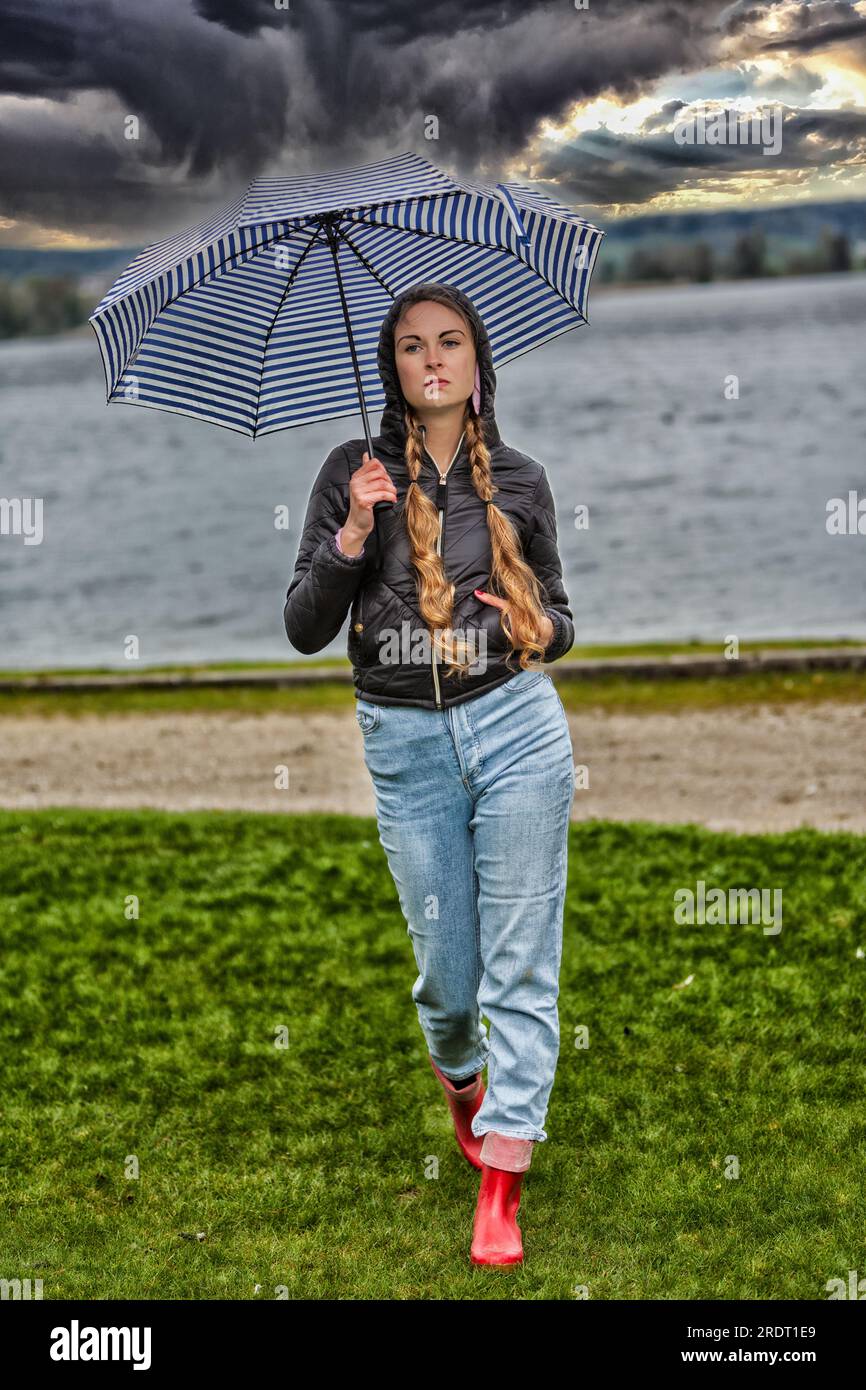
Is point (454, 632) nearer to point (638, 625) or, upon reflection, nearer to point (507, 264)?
point (507, 264)

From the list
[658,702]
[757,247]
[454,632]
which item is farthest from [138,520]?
[757,247]

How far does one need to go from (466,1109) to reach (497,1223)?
530 millimetres

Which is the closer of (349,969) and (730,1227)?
(730,1227)

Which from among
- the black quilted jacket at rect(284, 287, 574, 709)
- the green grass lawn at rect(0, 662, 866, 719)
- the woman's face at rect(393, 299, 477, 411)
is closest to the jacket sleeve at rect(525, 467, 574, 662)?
the black quilted jacket at rect(284, 287, 574, 709)

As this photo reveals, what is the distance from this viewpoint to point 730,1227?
4055 millimetres

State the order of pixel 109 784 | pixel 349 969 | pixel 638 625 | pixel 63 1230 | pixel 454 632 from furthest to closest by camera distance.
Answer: pixel 638 625
pixel 109 784
pixel 349 969
pixel 63 1230
pixel 454 632

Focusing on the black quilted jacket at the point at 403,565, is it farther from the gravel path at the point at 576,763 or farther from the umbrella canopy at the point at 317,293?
the gravel path at the point at 576,763

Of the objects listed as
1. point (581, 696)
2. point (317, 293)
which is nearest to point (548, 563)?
point (317, 293)

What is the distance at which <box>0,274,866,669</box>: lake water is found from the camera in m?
20.1

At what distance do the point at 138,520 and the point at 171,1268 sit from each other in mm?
32798

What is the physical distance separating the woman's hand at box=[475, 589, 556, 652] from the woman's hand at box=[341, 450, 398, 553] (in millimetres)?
322

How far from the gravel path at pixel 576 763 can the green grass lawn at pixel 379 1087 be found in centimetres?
97

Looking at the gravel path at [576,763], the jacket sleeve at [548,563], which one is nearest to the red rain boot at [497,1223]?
the jacket sleeve at [548,563]

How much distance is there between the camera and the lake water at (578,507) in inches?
793
